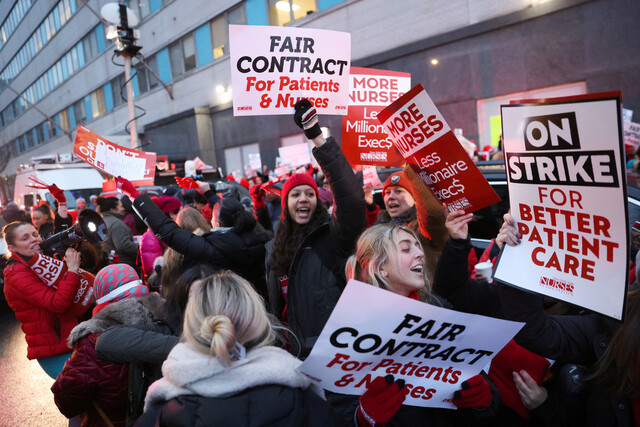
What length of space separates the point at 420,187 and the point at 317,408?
1760 millimetres

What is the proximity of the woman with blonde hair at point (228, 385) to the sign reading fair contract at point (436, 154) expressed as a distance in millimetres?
1235

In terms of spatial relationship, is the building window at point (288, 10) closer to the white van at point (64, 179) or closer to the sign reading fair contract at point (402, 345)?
the white van at point (64, 179)

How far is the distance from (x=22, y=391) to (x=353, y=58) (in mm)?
12549

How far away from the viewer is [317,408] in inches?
60.7

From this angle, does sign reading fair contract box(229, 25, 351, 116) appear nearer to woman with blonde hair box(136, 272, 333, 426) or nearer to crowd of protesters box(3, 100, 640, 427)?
crowd of protesters box(3, 100, 640, 427)

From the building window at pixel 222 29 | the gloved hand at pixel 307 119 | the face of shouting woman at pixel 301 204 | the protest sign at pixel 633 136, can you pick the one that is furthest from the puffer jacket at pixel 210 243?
the building window at pixel 222 29

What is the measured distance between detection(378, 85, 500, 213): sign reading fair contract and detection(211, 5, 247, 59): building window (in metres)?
16.8

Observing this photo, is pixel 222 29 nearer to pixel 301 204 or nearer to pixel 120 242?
pixel 120 242

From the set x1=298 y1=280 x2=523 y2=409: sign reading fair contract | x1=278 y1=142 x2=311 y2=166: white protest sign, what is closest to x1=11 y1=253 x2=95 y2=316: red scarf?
x1=298 y1=280 x2=523 y2=409: sign reading fair contract

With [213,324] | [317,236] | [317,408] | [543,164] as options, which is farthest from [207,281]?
[543,164]

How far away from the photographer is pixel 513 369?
6.55 feet

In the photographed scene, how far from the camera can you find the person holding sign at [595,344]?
159cm

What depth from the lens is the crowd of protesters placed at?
1.49 m

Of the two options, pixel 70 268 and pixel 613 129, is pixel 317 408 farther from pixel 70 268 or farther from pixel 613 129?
pixel 70 268
